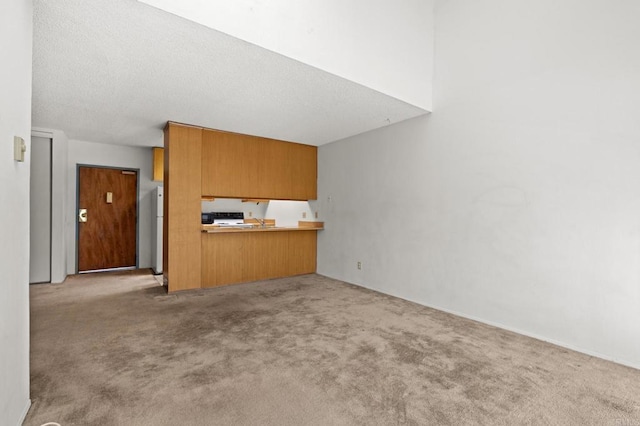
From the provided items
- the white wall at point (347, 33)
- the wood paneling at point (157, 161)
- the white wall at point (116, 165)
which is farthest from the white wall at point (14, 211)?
the white wall at point (116, 165)

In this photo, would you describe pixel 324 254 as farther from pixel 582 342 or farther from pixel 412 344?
pixel 582 342

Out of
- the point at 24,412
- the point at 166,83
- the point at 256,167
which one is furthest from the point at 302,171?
the point at 24,412

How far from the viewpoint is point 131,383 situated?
7.23 feet

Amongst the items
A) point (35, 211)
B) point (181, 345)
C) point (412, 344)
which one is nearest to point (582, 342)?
point (412, 344)

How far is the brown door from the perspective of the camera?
5996 mm

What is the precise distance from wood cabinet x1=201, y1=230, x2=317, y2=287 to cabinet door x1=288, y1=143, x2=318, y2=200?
Answer: 74 cm

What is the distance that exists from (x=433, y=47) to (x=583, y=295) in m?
3.25

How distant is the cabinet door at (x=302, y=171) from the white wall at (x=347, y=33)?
2.68m

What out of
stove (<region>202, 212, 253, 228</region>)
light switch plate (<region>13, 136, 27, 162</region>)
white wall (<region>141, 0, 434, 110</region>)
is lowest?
stove (<region>202, 212, 253, 228</region>)

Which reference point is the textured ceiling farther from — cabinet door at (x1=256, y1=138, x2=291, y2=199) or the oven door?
the oven door

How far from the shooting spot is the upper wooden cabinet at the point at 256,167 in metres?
5.08

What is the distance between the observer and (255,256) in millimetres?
5539

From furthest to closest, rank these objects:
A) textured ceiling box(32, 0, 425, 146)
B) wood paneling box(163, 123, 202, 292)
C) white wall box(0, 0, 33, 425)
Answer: wood paneling box(163, 123, 202, 292), textured ceiling box(32, 0, 425, 146), white wall box(0, 0, 33, 425)

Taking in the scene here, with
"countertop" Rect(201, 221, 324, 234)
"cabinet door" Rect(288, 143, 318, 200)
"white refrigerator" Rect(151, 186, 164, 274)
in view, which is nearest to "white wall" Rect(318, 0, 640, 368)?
"countertop" Rect(201, 221, 324, 234)
